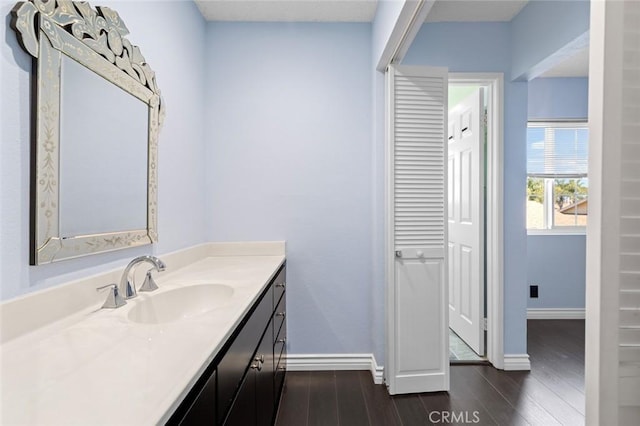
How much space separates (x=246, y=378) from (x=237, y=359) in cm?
Result: 18

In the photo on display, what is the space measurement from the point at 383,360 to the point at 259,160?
1655 mm

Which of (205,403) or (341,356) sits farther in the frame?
(341,356)

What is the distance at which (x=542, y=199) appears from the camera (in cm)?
351

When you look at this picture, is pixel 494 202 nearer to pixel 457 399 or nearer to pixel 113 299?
pixel 457 399

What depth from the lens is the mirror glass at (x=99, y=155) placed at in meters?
1.11

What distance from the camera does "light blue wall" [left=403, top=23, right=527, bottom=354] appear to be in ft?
7.97

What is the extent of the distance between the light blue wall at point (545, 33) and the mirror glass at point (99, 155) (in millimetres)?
2405

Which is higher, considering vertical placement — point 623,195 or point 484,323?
point 623,195

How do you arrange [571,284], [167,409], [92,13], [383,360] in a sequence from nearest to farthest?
[167,409], [92,13], [383,360], [571,284]

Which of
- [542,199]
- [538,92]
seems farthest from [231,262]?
[538,92]

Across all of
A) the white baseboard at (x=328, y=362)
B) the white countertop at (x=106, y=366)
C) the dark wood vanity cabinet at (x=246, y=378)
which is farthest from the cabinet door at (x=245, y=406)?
the white baseboard at (x=328, y=362)

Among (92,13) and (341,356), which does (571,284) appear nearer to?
(341,356)

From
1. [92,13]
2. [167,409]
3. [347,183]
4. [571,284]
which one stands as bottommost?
[571,284]

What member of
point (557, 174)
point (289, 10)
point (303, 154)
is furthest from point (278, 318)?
point (557, 174)
